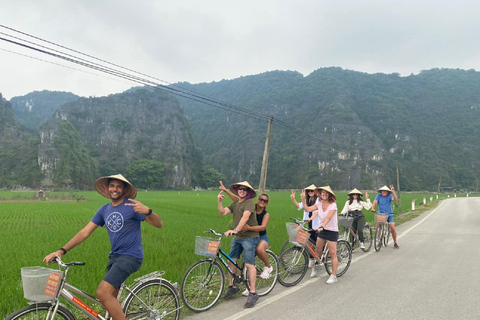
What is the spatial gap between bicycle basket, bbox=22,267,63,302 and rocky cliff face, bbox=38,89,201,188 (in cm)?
11087

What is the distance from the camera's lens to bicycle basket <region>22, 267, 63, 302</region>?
239cm

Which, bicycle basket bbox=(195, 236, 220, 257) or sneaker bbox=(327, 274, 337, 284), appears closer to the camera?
bicycle basket bbox=(195, 236, 220, 257)

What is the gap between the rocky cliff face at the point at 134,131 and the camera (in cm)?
11881

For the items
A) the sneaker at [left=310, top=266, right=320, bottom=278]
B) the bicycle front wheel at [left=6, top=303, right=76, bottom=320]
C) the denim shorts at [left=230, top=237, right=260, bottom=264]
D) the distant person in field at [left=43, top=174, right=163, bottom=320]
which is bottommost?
the sneaker at [left=310, top=266, right=320, bottom=278]

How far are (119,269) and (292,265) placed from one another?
343 cm

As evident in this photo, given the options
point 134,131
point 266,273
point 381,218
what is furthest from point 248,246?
point 134,131

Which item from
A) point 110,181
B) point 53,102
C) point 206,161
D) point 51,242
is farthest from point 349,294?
point 53,102

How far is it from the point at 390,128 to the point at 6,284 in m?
144

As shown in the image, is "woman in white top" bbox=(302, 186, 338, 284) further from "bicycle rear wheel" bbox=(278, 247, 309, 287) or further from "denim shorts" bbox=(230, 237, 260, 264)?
"denim shorts" bbox=(230, 237, 260, 264)

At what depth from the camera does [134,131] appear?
12794cm

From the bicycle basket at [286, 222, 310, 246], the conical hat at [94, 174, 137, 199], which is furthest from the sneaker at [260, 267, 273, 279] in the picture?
the conical hat at [94, 174, 137, 199]

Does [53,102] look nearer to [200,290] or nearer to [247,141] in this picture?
[247,141]

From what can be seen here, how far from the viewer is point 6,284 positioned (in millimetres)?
4926

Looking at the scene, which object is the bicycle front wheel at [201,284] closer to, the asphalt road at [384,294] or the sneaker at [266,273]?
the asphalt road at [384,294]
